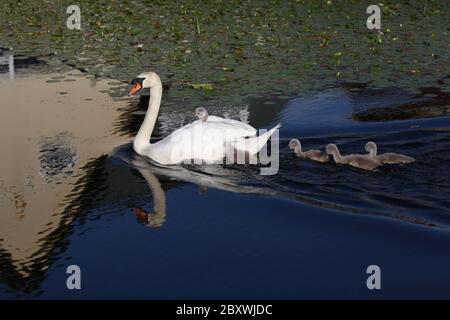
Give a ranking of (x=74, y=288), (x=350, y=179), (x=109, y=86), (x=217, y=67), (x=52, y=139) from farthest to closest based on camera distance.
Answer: (x=217, y=67), (x=109, y=86), (x=52, y=139), (x=350, y=179), (x=74, y=288)

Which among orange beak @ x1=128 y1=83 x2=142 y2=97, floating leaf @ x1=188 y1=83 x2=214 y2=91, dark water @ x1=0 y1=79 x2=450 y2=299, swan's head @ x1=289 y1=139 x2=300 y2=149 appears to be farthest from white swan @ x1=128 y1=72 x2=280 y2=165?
floating leaf @ x1=188 y1=83 x2=214 y2=91

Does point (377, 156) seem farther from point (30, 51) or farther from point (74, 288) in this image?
point (30, 51)

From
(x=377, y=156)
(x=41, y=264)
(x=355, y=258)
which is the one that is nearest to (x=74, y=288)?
(x=41, y=264)

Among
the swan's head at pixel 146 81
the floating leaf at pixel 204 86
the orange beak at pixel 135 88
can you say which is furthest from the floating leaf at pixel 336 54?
the orange beak at pixel 135 88

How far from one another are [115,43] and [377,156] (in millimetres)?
10028

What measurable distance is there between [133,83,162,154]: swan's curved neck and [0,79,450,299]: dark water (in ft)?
0.71

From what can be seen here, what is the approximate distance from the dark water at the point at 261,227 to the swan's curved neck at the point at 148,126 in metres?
0.22

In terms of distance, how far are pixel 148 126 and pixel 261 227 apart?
3192 millimetres

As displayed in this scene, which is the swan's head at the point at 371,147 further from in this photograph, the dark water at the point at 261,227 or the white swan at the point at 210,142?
the white swan at the point at 210,142

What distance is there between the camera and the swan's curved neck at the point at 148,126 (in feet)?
38.9

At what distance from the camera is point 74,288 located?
26.2ft

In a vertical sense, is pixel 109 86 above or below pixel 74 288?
above

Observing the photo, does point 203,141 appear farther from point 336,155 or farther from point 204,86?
point 204,86

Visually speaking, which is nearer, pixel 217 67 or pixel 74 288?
pixel 74 288
